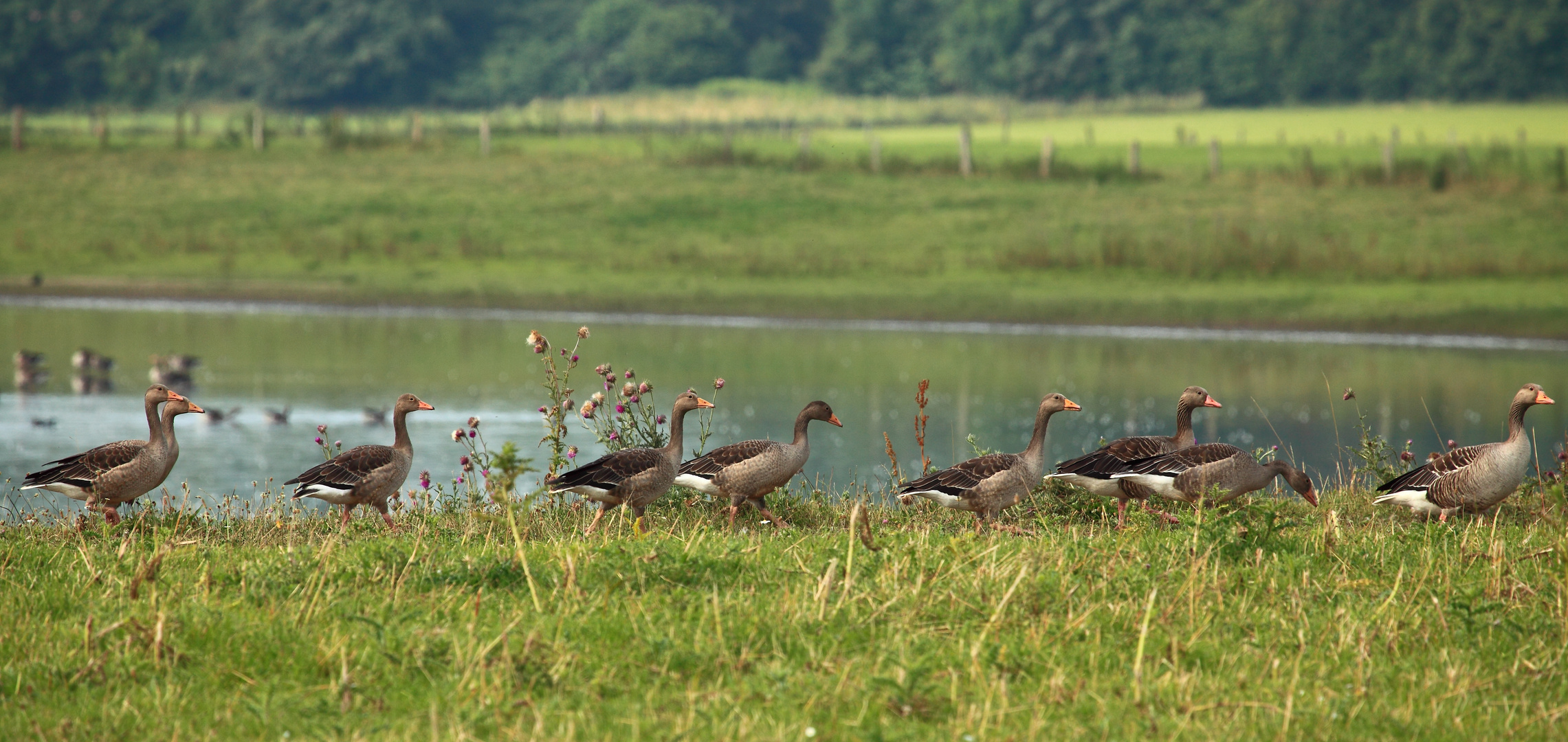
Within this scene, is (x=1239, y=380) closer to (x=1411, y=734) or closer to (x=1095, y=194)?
(x=1095, y=194)

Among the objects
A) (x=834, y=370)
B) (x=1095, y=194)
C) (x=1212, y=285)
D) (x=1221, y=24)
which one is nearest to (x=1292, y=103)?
(x=1221, y=24)

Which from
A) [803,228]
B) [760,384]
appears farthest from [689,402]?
[803,228]

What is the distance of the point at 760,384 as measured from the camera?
1093 inches

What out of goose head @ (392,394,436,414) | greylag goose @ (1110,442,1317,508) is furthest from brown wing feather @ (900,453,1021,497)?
goose head @ (392,394,436,414)

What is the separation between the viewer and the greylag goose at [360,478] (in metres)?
10.6

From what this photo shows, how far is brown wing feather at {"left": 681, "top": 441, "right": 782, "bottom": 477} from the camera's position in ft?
35.0

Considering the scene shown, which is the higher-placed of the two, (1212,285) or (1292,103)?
(1292,103)

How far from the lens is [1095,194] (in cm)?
4950

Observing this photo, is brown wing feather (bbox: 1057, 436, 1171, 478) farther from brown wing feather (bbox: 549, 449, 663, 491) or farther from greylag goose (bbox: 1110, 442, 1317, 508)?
brown wing feather (bbox: 549, 449, 663, 491)

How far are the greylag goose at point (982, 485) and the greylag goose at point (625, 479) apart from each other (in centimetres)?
179

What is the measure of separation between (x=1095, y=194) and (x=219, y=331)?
2886cm

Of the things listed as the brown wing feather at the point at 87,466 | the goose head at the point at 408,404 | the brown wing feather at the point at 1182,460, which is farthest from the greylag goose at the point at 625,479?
the brown wing feather at the point at 1182,460

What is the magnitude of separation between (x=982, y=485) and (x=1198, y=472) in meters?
1.78

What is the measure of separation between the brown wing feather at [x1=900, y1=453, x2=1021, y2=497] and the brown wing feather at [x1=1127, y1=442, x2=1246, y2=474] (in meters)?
1.16
